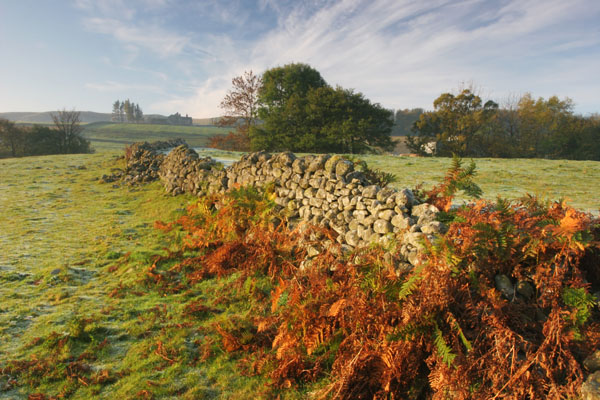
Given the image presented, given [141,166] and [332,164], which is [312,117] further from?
[332,164]

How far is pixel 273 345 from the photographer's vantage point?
14.1 feet

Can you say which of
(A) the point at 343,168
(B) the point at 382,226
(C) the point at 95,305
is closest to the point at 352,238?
(B) the point at 382,226

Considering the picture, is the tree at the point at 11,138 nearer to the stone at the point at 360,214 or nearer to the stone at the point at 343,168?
the stone at the point at 343,168

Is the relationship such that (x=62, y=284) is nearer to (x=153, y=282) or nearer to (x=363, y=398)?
(x=153, y=282)

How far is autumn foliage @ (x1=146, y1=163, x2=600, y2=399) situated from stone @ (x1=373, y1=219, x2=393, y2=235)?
0.48 m

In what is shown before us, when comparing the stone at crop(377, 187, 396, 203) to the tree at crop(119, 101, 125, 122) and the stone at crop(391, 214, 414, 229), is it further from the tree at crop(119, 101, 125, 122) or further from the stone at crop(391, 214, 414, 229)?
the tree at crop(119, 101, 125, 122)

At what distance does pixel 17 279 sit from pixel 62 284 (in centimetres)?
110

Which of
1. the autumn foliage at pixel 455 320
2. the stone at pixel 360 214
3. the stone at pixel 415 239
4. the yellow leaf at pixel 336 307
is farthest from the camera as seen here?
the stone at pixel 360 214

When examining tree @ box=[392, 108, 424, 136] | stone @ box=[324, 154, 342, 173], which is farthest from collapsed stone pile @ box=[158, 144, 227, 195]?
tree @ box=[392, 108, 424, 136]

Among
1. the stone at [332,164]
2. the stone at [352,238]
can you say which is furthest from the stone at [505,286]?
the stone at [332,164]

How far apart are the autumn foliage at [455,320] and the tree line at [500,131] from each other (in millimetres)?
32880

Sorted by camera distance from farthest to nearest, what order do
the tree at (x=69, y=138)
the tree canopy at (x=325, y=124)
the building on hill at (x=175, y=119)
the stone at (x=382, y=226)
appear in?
1. the building on hill at (x=175, y=119)
2. the tree at (x=69, y=138)
3. the tree canopy at (x=325, y=124)
4. the stone at (x=382, y=226)

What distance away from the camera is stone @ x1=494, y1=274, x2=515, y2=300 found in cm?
378

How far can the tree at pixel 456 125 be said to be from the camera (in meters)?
35.4
